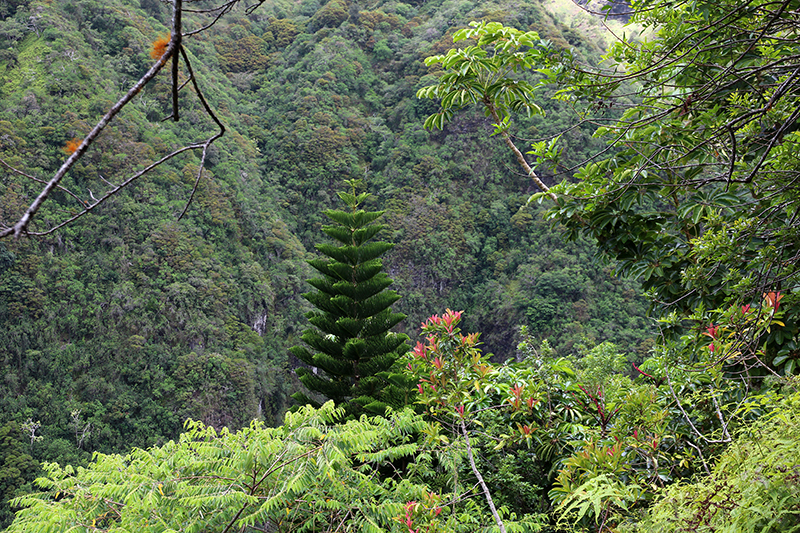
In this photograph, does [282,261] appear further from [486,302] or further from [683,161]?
[683,161]

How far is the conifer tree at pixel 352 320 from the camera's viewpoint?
6.81 m

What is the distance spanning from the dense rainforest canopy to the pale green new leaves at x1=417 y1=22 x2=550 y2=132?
0.05ft

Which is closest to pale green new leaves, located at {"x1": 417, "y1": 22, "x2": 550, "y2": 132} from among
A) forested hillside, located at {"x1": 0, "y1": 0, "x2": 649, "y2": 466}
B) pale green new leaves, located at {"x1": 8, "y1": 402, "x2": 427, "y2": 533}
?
pale green new leaves, located at {"x1": 8, "y1": 402, "x2": 427, "y2": 533}

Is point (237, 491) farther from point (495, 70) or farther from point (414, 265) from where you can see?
point (414, 265)

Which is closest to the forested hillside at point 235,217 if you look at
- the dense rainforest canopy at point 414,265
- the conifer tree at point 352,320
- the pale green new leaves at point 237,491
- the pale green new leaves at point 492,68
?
the dense rainforest canopy at point 414,265

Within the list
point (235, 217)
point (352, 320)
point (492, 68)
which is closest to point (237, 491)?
point (492, 68)

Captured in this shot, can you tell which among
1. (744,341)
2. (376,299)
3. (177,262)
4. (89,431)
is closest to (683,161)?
(744,341)

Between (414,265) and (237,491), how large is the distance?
27.1 meters

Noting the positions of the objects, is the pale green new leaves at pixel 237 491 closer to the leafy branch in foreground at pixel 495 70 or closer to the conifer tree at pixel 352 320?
the leafy branch in foreground at pixel 495 70

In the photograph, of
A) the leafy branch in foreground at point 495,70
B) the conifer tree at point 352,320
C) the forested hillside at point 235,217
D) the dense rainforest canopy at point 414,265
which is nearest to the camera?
the dense rainforest canopy at point 414,265

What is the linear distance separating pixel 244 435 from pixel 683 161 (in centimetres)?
243

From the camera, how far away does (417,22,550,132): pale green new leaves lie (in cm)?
204

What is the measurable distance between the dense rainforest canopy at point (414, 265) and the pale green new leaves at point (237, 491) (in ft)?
0.06

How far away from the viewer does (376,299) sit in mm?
7191
